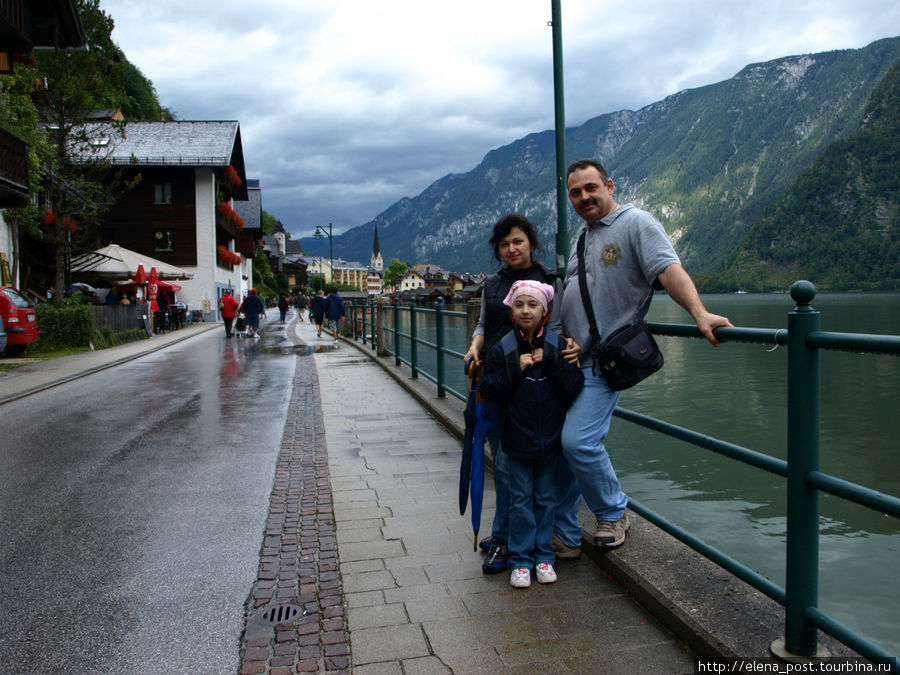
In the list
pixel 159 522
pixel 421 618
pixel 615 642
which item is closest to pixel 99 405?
pixel 159 522

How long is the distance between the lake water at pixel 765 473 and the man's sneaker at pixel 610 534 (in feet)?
3.31

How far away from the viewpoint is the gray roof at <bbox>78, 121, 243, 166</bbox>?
41500 mm

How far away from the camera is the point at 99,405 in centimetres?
984

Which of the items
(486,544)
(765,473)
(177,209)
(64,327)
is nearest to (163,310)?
(64,327)

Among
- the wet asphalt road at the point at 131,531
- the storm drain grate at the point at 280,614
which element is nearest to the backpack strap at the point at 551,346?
the storm drain grate at the point at 280,614

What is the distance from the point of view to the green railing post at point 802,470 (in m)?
2.30

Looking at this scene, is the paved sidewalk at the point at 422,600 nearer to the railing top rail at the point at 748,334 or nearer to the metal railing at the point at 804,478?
the metal railing at the point at 804,478

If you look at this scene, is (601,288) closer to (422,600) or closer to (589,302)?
(589,302)

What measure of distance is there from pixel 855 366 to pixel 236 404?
18.7 metres

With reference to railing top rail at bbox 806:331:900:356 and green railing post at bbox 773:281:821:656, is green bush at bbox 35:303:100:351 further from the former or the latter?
railing top rail at bbox 806:331:900:356

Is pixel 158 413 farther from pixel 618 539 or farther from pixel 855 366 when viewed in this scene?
pixel 855 366

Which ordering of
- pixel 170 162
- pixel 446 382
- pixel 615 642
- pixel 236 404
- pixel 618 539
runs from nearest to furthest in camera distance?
1. pixel 615 642
2. pixel 618 539
3. pixel 446 382
4. pixel 236 404
5. pixel 170 162

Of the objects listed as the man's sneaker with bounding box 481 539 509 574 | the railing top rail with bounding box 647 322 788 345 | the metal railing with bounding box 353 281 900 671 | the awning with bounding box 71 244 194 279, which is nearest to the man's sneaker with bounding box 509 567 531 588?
the man's sneaker with bounding box 481 539 509 574

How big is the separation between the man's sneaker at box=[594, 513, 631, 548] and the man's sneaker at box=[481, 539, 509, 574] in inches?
16.9
